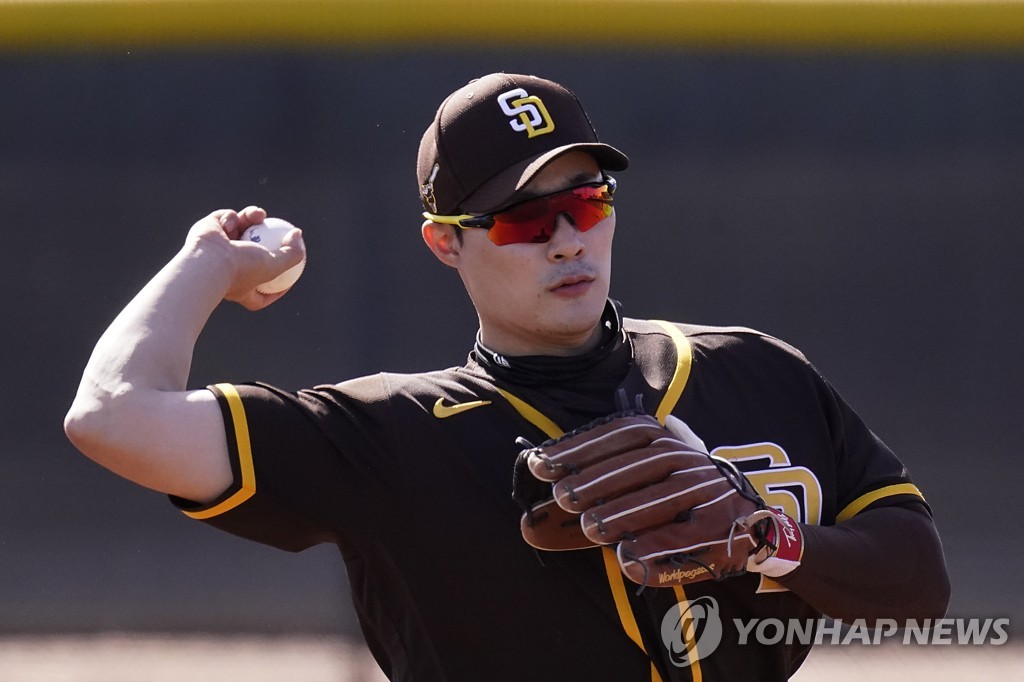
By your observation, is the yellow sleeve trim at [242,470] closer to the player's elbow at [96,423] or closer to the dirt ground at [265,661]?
the player's elbow at [96,423]

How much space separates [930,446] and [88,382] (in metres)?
2.91

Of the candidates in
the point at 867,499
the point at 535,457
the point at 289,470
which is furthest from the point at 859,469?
the point at 289,470

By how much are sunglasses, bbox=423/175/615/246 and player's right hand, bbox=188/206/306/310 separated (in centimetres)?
27

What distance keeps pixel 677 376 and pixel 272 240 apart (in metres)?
0.62

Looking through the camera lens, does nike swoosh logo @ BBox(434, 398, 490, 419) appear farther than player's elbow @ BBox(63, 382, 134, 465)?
Yes

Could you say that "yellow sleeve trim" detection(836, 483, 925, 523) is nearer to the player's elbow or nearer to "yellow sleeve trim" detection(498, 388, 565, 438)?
"yellow sleeve trim" detection(498, 388, 565, 438)

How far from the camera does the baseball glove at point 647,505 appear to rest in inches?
53.5

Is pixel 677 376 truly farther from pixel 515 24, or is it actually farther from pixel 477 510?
pixel 515 24

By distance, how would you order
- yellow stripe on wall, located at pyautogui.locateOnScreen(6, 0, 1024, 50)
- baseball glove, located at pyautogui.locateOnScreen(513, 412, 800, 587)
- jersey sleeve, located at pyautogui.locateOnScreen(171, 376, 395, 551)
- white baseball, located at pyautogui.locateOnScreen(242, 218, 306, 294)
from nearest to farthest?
1. baseball glove, located at pyautogui.locateOnScreen(513, 412, 800, 587)
2. jersey sleeve, located at pyautogui.locateOnScreen(171, 376, 395, 551)
3. white baseball, located at pyautogui.locateOnScreen(242, 218, 306, 294)
4. yellow stripe on wall, located at pyautogui.locateOnScreen(6, 0, 1024, 50)

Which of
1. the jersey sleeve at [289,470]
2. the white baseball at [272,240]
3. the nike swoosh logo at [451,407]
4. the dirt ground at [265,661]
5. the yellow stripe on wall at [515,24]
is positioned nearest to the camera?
the jersey sleeve at [289,470]

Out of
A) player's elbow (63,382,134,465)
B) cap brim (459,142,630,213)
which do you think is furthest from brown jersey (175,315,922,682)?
cap brim (459,142,630,213)

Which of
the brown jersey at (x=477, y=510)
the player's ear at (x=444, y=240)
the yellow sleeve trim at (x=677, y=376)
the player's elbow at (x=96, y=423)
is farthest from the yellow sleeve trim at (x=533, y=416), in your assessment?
the player's elbow at (x=96, y=423)

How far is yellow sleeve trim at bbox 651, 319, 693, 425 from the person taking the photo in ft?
5.33

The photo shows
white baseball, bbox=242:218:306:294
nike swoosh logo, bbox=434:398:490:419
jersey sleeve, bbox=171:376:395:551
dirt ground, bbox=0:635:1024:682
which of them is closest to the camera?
jersey sleeve, bbox=171:376:395:551
